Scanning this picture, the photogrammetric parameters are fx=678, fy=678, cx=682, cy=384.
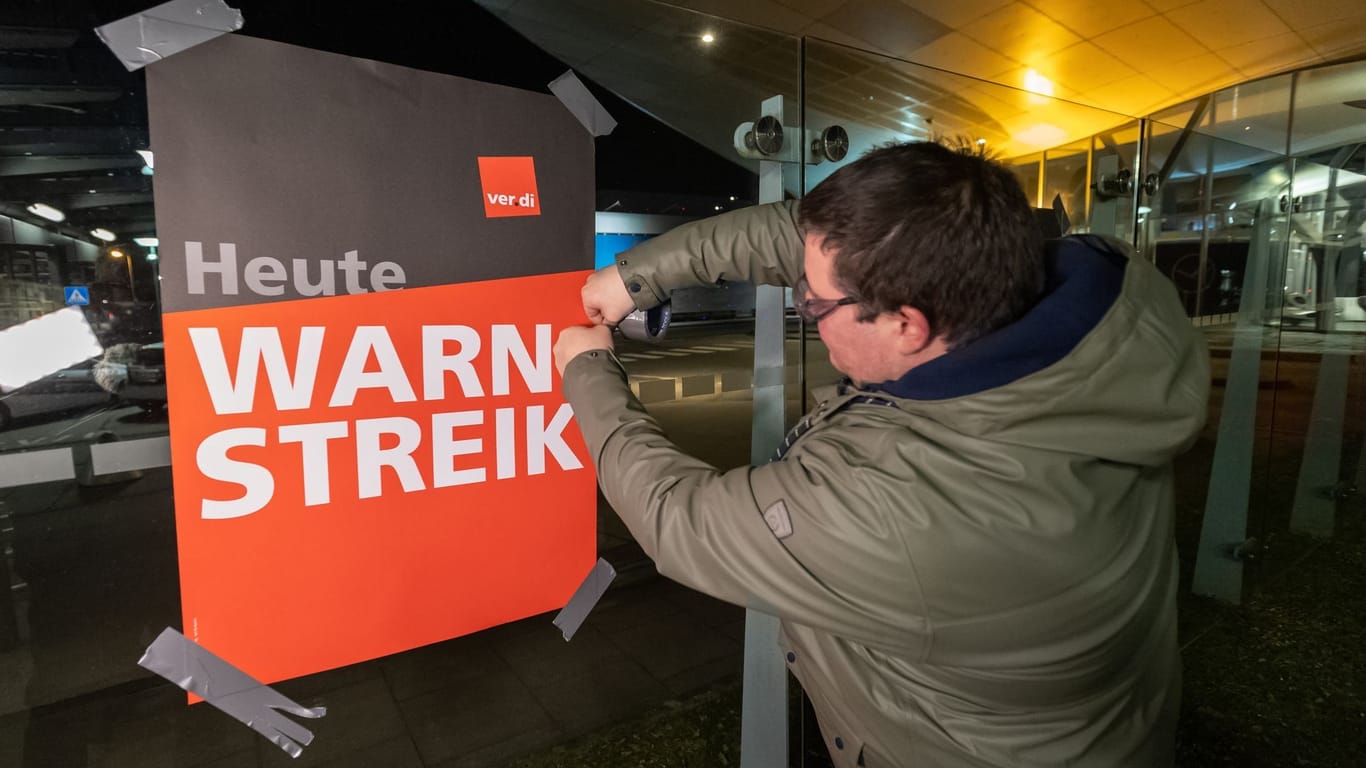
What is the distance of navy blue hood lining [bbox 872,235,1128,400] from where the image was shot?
2.81 feet

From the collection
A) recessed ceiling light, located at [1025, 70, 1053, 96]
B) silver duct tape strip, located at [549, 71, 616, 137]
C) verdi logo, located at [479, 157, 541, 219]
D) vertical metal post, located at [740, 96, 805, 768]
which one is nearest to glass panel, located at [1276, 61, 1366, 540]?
recessed ceiling light, located at [1025, 70, 1053, 96]

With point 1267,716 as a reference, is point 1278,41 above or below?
above

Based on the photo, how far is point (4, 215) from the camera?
1.16 meters

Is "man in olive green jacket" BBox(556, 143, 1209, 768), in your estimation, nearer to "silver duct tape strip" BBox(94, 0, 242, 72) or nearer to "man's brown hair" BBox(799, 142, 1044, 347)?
"man's brown hair" BBox(799, 142, 1044, 347)

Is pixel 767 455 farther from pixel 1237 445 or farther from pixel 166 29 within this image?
pixel 1237 445

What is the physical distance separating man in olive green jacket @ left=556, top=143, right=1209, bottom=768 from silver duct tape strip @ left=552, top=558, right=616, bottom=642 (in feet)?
2.37

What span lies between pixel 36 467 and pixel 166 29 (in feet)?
2.58

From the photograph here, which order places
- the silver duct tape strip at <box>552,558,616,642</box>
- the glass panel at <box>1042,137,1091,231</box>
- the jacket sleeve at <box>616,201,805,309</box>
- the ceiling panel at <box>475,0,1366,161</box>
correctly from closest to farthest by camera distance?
the jacket sleeve at <box>616,201,805,309</box>
the silver duct tape strip at <box>552,558,616,642</box>
the ceiling panel at <box>475,0,1366,161</box>
the glass panel at <box>1042,137,1091,231</box>

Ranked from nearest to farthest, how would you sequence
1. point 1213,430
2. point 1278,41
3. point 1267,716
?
point 1267,716 < point 1213,430 < point 1278,41

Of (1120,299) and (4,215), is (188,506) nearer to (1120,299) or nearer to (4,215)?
(4,215)

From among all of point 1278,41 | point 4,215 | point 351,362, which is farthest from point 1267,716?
point 1278,41

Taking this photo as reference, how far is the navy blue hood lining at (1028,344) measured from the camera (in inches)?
33.8

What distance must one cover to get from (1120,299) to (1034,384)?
20 centimetres

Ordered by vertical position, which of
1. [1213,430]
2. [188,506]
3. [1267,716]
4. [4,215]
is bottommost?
[1267,716]
